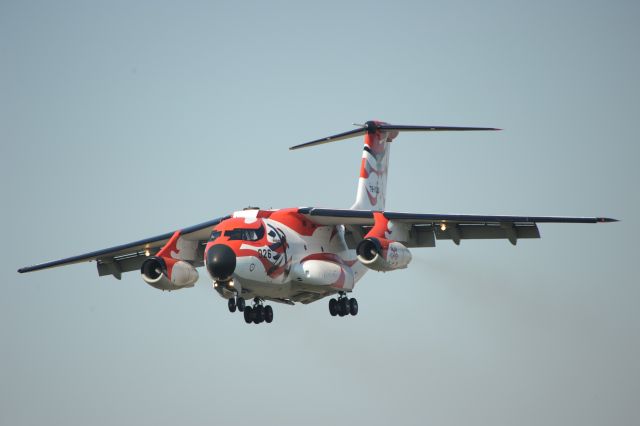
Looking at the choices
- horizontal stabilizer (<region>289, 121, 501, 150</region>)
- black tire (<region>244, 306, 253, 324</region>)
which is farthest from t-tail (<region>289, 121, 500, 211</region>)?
black tire (<region>244, 306, 253, 324</region>)

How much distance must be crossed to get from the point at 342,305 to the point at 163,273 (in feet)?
14.0

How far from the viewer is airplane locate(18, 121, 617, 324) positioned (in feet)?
79.5

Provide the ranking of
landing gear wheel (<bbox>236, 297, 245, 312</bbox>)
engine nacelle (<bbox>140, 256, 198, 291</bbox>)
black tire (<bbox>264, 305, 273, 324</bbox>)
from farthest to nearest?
black tire (<bbox>264, 305, 273, 324</bbox>) < engine nacelle (<bbox>140, 256, 198, 291</bbox>) < landing gear wheel (<bbox>236, 297, 245, 312</bbox>)

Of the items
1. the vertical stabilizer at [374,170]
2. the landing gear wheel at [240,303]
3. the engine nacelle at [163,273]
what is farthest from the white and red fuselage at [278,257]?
the vertical stabilizer at [374,170]

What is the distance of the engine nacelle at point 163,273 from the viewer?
25641mm

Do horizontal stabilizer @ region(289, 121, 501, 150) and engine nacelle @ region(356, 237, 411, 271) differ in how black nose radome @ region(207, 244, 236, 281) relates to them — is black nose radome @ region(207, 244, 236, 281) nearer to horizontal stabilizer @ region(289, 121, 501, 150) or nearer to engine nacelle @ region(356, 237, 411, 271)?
engine nacelle @ region(356, 237, 411, 271)

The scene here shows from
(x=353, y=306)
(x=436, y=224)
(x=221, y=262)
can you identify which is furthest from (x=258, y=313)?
(x=436, y=224)

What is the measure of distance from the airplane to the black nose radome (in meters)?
0.02

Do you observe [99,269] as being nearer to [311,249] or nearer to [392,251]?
[311,249]

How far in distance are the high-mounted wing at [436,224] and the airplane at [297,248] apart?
22 mm

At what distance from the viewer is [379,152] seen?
30.0 m

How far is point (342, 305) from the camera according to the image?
1065 inches

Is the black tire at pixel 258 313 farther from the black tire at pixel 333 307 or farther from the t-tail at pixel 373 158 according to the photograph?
the t-tail at pixel 373 158

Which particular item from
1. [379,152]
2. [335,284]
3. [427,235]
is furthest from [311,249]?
[379,152]
